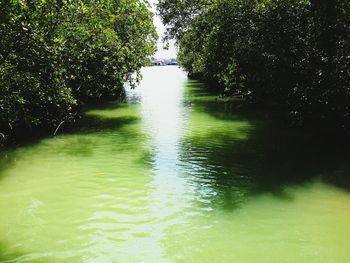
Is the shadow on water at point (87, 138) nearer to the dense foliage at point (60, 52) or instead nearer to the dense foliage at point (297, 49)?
the dense foliage at point (60, 52)

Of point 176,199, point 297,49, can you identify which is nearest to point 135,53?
point 297,49

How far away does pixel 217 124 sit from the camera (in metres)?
17.6

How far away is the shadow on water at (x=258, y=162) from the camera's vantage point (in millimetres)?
8914

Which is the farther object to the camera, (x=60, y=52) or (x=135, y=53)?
(x=135, y=53)

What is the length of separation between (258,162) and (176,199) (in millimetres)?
3706

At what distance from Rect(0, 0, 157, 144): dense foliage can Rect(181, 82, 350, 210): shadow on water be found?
528 centimetres

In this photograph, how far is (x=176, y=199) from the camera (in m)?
8.41

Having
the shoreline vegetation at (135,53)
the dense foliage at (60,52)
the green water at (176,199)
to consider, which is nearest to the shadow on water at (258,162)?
the green water at (176,199)

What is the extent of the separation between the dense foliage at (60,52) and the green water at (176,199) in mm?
1736

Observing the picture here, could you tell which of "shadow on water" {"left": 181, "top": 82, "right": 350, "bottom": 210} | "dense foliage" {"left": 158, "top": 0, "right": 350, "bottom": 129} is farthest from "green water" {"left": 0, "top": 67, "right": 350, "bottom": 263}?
"dense foliage" {"left": 158, "top": 0, "right": 350, "bottom": 129}

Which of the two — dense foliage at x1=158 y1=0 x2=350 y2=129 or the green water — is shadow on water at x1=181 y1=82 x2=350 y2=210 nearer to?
the green water

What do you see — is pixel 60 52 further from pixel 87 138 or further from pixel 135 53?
pixel 135 53

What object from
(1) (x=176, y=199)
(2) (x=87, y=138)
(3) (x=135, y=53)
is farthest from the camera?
(3) (x=135, y=53)

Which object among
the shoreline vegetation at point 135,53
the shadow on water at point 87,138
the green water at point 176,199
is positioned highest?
the shoreline vegetation at point 135,53
